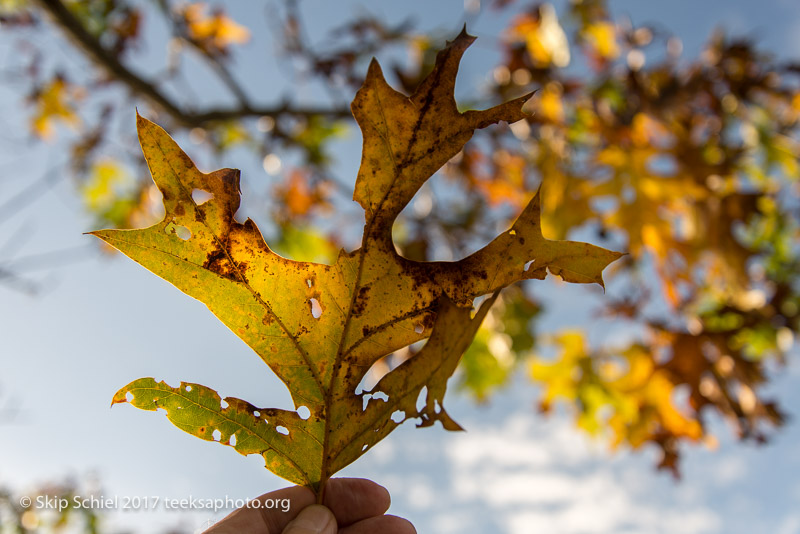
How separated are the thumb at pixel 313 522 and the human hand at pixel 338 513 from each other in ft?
0.05

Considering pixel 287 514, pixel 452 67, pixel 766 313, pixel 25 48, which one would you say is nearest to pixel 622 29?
pixel 766 313

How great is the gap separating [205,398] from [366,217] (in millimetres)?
407

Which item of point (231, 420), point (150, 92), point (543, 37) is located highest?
point (543, 37)

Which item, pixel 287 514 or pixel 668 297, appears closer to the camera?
pixel 287 514

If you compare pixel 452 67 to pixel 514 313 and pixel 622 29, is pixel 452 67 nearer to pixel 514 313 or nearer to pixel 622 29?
pixel 514 313

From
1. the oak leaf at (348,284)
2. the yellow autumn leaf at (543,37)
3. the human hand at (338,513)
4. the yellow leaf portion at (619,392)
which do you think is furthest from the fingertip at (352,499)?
the yellow autumn leaf at (543,37)

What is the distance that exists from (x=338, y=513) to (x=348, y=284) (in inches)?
20.3

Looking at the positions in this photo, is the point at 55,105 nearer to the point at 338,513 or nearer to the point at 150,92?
the point at 150,92

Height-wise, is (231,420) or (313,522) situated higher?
(231,420)

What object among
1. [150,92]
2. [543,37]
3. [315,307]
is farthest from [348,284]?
[543,37]

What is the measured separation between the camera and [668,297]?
272 centimetres

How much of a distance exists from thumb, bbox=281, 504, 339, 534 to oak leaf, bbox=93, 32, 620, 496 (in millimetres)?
56

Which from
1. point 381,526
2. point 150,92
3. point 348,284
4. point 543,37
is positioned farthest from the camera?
point 543,37

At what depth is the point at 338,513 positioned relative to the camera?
41.8 inches
